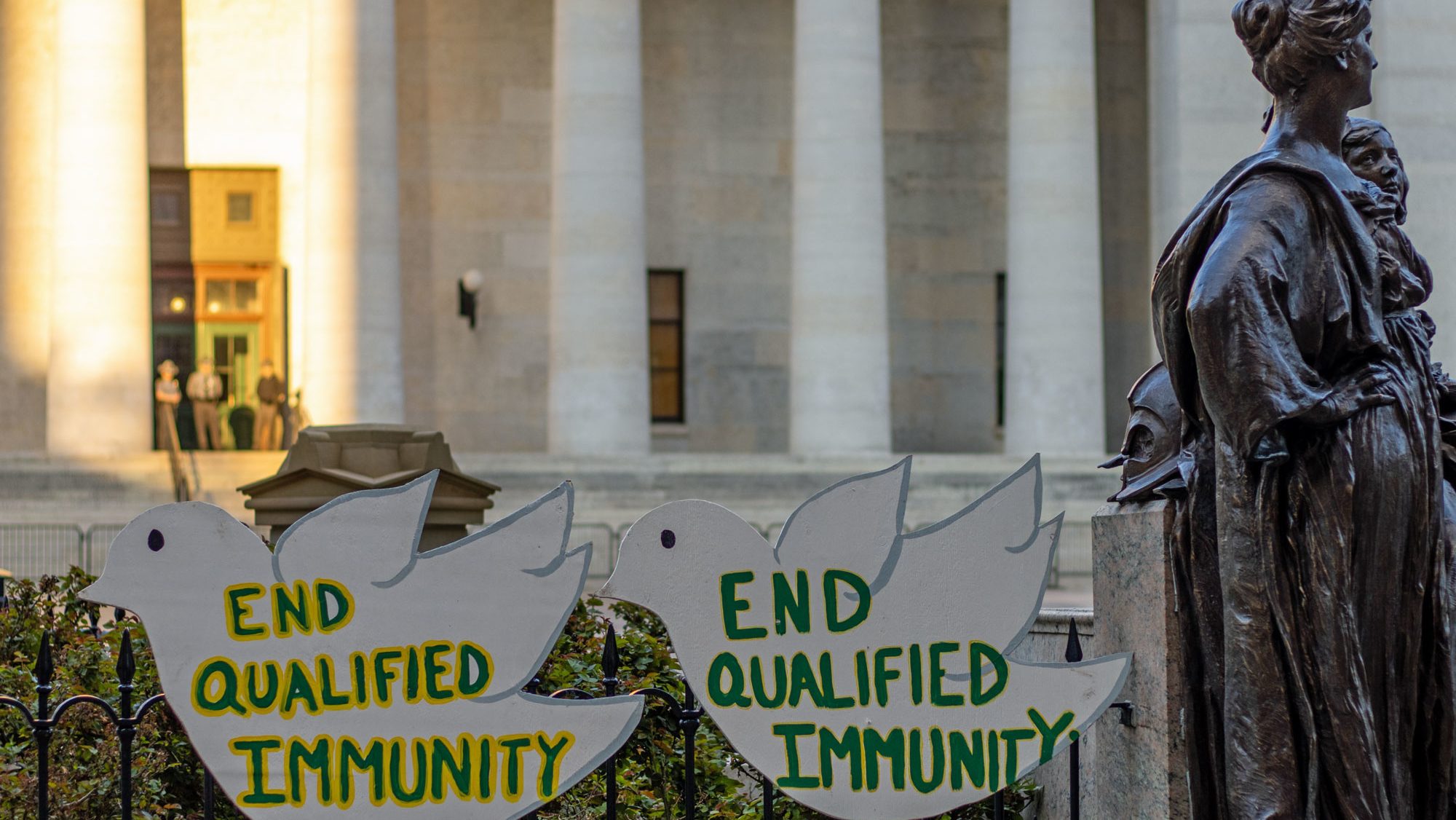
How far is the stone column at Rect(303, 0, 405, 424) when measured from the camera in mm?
31234

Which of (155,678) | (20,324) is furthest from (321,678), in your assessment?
(20,324)

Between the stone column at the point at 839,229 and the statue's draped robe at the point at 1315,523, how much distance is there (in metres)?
26.6

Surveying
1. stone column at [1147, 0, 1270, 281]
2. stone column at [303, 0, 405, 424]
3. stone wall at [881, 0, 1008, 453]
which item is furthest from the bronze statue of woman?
stone wall at [881, 0, 1008, 453]

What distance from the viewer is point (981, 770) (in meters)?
5.93

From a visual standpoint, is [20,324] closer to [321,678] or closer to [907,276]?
[907,276]

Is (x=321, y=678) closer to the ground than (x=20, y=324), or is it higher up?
closer to the ground

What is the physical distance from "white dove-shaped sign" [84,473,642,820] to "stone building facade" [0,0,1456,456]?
84.1ft

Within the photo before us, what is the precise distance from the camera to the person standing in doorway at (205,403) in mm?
34000

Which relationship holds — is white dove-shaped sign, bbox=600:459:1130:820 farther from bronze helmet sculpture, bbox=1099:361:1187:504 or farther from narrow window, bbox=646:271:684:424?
narrow window, bbox=646:271:684:424

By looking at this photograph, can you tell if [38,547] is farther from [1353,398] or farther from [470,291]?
[1353,398]

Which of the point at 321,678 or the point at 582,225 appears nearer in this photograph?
the point at 321,678

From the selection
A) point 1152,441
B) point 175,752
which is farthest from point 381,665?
point 175,752

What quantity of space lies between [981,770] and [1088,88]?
28.6 meters

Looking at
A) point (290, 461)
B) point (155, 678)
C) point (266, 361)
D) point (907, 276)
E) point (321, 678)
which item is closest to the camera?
point (321, 678)
